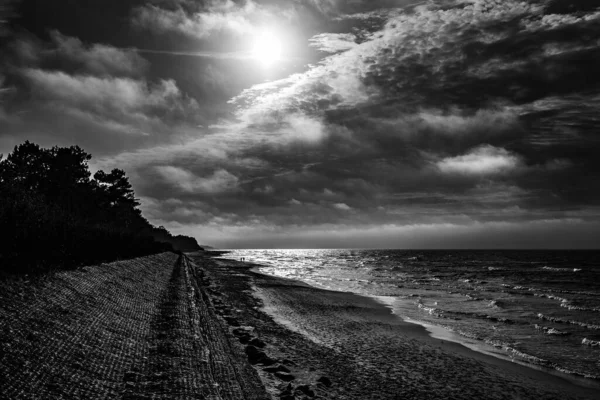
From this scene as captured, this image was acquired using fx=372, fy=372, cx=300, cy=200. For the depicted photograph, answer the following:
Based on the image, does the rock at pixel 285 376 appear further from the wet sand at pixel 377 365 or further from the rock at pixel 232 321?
the rock at pixel 232 321

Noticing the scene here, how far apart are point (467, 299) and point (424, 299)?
4209mm

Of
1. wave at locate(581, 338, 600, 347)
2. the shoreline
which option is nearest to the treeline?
the shoreline

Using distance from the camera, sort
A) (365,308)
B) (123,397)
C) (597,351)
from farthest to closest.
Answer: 1. (365,308)
2. (597,351)
3. (123,397)

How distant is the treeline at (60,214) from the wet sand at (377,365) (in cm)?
886

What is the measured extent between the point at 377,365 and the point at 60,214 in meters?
22.0

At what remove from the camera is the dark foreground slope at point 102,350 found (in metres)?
7.11

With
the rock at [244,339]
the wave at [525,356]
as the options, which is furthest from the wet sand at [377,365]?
the wave at [525,356]

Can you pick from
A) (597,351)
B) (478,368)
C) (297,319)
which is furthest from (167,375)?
(597,351)

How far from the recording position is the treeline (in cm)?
1468

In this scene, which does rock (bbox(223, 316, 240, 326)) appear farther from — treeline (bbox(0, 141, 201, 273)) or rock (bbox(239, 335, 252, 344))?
treeline (bbox(0, 141, 201, 273))

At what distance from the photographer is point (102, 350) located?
929cm

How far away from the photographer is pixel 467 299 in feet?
121

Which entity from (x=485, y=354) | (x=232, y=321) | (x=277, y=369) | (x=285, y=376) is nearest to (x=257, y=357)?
(x=277, y=369)

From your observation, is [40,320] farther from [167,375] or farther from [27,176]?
[27,176]
